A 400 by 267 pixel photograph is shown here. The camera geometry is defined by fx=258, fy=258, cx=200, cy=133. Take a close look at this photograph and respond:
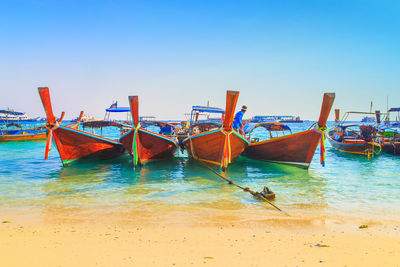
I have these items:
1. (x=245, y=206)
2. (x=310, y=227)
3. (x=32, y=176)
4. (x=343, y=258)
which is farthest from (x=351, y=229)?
(x=32, y=176)

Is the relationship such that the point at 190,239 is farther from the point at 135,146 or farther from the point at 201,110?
the point at 201,110

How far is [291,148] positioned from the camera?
38.3 feet

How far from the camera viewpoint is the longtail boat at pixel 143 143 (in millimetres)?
10820

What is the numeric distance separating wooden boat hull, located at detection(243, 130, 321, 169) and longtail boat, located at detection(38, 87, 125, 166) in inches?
312

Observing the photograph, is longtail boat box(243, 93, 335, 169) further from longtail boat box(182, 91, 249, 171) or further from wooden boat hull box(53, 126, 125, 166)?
wooden boat hull box(53, 126, 125, 166)

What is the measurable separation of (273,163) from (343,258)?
9814mm

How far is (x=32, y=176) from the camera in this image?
10.8 meters

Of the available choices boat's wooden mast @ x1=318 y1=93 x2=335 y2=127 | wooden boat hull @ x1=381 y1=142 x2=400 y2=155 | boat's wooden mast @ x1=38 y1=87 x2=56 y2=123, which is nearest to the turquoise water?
boat's wooden mast @ x1=318 y1=93 x2=335 y2=127

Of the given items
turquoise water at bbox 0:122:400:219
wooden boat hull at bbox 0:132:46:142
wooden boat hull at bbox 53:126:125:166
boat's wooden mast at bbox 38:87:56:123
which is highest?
boat's wooden mast at bbox 38:87:56:123

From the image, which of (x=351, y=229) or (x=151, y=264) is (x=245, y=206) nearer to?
(x=351, y=229)

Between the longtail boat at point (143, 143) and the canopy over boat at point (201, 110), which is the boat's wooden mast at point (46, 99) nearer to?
the longtail boat at point (143, 143)

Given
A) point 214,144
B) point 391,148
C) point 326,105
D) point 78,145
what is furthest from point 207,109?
point 391,148

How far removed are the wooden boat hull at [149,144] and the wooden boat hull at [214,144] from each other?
1.35 metres

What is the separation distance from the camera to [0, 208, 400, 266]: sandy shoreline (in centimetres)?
359
